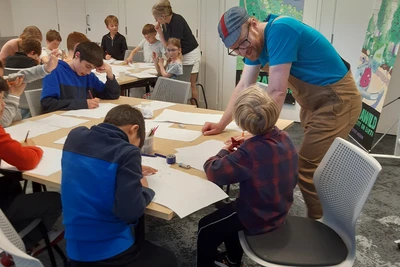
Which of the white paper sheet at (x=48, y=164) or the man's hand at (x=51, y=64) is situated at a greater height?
the man's hand at (x=51, y=64)

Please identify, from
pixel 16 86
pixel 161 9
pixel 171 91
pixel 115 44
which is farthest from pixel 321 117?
pixel 115 44

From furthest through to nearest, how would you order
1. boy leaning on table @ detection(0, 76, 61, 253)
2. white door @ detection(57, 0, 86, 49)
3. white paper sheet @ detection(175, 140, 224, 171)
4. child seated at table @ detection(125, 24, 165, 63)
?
white door @ detection(57, 0, 86, 49), child seated at table @ detection(125, 24, 165, 63), white paper sheet @ detection(175, 140, 224, 171), boy leaning on table @ detection(0, 76, 61, 253)

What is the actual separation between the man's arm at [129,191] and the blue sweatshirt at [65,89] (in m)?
1.52

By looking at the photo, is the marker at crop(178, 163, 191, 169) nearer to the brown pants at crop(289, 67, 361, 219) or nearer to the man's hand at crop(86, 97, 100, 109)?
the brown pants at crop(289, 67, 361, 219)

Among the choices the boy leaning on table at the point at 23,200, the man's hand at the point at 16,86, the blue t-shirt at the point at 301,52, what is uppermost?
the blue t-shirt at the point at 301,52

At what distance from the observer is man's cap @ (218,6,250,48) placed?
183 cm

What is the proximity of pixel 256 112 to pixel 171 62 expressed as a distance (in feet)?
9.53

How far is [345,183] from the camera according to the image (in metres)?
1.59

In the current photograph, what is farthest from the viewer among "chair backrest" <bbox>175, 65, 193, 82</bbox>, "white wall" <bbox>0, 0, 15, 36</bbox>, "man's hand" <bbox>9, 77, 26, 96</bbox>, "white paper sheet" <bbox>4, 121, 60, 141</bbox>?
"white wall" <bbox>0, 0, 15, 36</bbox>

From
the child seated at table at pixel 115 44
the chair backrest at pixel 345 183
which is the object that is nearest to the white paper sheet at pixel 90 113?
the chair backrest at pixel 345 183

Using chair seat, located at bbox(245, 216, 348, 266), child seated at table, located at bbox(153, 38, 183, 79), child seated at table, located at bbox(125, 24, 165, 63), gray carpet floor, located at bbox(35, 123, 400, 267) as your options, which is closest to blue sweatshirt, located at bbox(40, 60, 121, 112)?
gray carpet floor, located at bbox(35, 123, 400, 267)

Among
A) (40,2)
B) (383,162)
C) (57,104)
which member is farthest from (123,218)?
(40,2)

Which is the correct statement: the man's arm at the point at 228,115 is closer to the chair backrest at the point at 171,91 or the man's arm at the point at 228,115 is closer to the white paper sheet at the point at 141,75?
the chair backrest at the point at 171,91

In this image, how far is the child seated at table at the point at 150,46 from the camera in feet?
16.0
